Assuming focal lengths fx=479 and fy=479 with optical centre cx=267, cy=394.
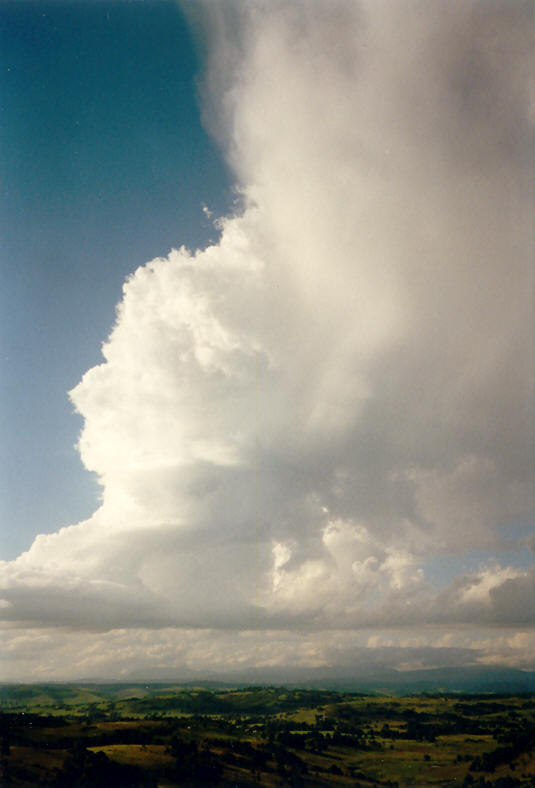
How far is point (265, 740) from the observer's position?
54.7 m

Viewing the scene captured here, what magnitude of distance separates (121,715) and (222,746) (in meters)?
25.1

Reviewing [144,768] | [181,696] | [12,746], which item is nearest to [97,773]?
[144,768]

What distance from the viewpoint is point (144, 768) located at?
146ft

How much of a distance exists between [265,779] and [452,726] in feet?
101

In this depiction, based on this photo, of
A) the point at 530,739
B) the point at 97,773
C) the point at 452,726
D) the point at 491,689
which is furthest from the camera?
the point at 491,689

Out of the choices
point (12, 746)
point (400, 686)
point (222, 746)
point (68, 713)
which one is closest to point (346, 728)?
point (222, 746)

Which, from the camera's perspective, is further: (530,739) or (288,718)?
(288,718)

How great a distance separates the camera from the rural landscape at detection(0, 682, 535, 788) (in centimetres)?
4359

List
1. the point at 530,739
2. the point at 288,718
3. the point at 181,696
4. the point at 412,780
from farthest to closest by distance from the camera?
the point at 181,696 < the point at 288,718 < the point at 530,739 < the point at 412,780

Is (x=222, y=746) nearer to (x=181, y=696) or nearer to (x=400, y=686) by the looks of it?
(x=181, y=696)

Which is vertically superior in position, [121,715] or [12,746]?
[12,746]

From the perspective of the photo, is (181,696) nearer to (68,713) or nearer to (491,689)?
(68,713)

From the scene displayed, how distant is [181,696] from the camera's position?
82.4 m

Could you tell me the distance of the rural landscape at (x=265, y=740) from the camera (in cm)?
4359
